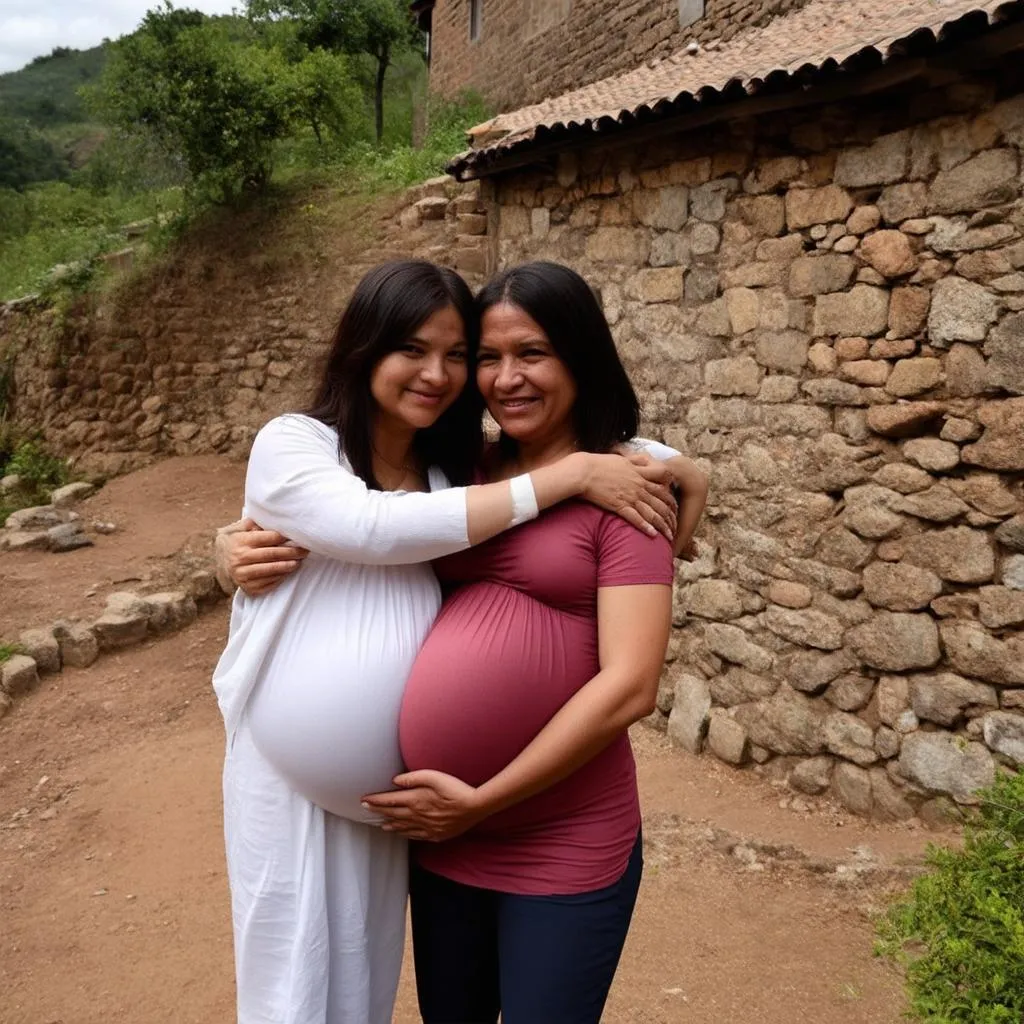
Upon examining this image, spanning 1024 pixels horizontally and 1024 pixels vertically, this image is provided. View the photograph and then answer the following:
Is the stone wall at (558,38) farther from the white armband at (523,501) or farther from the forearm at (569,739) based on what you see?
the forearm at (569,739)

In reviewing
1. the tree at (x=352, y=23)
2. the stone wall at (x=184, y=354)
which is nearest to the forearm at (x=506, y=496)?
the stone wall at (x=184, y=354)

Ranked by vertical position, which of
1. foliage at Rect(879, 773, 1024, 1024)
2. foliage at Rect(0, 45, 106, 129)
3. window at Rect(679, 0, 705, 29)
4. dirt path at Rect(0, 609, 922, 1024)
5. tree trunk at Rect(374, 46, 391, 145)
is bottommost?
dirt path at Rect(0, 609, 922, 1024)

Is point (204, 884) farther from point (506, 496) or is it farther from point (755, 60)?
point (755, 60)

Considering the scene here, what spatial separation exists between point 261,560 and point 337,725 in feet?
1.07

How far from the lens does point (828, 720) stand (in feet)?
13.5

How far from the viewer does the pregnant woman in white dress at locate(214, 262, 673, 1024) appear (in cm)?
153

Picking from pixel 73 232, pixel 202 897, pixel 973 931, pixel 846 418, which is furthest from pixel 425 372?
pixel 73 232

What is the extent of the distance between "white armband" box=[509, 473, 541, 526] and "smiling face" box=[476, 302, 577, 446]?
0.19 m

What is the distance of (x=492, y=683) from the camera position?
1520mm

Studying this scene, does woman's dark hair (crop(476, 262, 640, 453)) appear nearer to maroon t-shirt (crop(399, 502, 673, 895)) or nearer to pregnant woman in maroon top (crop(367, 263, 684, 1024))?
pregnant woman in maroon top (crop(367, 263, 684, 1024))

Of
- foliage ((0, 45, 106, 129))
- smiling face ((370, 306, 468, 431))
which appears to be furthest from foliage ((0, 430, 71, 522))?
→ foliage ((0, 45, 106, 129))

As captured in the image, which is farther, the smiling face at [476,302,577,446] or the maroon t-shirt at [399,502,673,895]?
the smiling face at [476,302,577,446]

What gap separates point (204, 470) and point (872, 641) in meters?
7.38

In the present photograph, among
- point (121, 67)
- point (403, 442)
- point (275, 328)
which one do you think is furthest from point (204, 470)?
point (403, 442)
